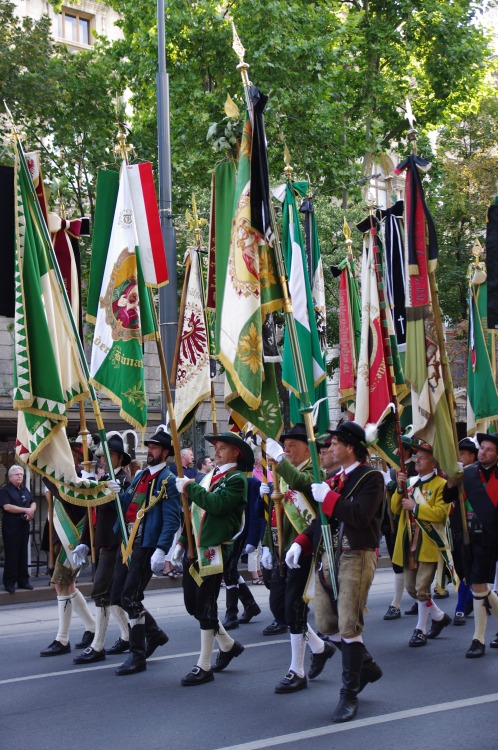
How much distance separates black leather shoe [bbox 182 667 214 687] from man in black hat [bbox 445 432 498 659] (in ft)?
7.74

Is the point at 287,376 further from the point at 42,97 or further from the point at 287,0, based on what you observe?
the point at 287,0

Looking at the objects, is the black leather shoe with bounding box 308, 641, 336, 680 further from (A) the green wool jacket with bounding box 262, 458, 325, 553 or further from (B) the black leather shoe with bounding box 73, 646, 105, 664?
(B) the black leather shoe with bounding box 73, 646, 105, 664

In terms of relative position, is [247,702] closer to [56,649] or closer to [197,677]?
[197,677]

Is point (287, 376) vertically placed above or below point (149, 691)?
above

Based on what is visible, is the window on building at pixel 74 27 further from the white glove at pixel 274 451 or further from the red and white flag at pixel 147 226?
the white glove at pixel 274 451

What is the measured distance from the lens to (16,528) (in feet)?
47.5

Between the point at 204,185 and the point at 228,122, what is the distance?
14.8m

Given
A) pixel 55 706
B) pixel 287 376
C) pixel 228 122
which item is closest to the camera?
pixel 55 706

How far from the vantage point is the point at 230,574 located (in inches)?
423

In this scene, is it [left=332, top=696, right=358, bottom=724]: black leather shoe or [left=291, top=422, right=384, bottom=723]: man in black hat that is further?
[left=291, top=422, right=384, bottom=723]: man in black hat

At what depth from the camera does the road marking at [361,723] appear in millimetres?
6100

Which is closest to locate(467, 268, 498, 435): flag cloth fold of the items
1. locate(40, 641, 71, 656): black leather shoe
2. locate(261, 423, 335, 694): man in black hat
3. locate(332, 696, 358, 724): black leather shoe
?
locate(261, 423, 335, 694): man in black hat

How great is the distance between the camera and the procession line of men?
6.90 metres

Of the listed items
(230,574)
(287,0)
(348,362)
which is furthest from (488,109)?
(230,574)
